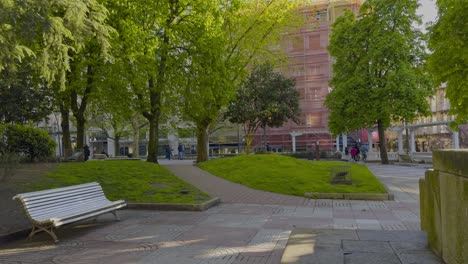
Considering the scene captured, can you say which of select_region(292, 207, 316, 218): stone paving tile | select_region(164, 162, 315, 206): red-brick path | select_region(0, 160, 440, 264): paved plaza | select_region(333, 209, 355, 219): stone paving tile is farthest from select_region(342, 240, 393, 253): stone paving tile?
select_region(164, 162, 315, 206): red-brick path

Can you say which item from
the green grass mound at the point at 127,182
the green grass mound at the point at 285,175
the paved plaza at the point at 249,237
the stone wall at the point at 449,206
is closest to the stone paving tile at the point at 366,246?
the paved plaza at the point at 249,237

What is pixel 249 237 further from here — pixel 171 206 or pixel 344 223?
pixel 171 206

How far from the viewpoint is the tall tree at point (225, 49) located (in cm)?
2175

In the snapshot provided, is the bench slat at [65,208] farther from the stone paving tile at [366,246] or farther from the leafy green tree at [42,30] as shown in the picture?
the stone paving tile at [366,246]

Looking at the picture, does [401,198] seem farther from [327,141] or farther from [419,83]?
[327,141]

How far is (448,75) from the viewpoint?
17.2m

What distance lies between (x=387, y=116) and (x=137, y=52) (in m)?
19.9

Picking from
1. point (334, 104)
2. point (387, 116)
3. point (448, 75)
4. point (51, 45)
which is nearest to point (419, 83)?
point (387, 116)

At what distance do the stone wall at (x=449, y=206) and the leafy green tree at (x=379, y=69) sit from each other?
2690cm

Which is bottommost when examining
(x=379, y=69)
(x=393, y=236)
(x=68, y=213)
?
(x=393, y=236)

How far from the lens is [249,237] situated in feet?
25.7

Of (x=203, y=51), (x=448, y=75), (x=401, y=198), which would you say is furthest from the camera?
(x=203, y=51)

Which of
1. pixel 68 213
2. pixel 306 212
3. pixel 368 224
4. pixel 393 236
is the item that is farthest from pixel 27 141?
pixel 393 236

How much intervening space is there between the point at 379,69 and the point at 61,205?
28.3m
